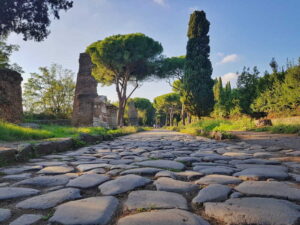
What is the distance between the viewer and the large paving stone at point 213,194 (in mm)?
1078

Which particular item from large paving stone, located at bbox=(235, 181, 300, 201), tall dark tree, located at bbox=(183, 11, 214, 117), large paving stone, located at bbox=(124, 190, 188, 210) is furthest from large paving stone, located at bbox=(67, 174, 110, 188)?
tall dark tree, located at bbox=(183, 11, 214, 117)

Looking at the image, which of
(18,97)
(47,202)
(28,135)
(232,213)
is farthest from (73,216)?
(18,97)

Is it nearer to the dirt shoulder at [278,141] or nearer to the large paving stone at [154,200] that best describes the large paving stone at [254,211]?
the large paving stone at [154,200]

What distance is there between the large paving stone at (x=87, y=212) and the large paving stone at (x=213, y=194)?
1.53 feet

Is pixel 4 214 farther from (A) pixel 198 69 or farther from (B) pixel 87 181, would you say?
(A) pixel 198 69

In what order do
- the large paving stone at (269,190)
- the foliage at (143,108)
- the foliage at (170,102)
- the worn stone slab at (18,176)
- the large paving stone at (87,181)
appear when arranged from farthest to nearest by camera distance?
1. the foliage at (143,108)
2. the foliage at (170,102)
3. the worn stone slab at (18,176)
4. the large paving stone at (87,181)
5. the large paving stone at (269,190)

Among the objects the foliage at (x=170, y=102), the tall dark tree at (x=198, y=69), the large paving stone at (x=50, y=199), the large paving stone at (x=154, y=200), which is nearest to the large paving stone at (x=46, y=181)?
the large paving stone at (x=50, y=199)

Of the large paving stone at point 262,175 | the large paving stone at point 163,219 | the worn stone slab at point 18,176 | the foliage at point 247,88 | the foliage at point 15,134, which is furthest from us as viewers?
the foliage at point 247,88

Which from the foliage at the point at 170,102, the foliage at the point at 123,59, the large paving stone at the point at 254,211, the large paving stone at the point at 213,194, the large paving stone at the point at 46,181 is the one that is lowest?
the large paving stone at the point at 46,181

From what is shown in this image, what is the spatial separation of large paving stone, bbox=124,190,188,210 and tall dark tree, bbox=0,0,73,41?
803 centimetres

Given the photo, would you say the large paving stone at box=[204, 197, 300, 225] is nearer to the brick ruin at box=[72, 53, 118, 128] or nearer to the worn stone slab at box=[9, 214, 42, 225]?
the worn stone slab at box=[9, 214, 42, 225]

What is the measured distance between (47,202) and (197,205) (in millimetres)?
824

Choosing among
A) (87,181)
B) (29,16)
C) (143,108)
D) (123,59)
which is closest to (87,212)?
(87,181)

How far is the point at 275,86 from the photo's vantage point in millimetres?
9680
